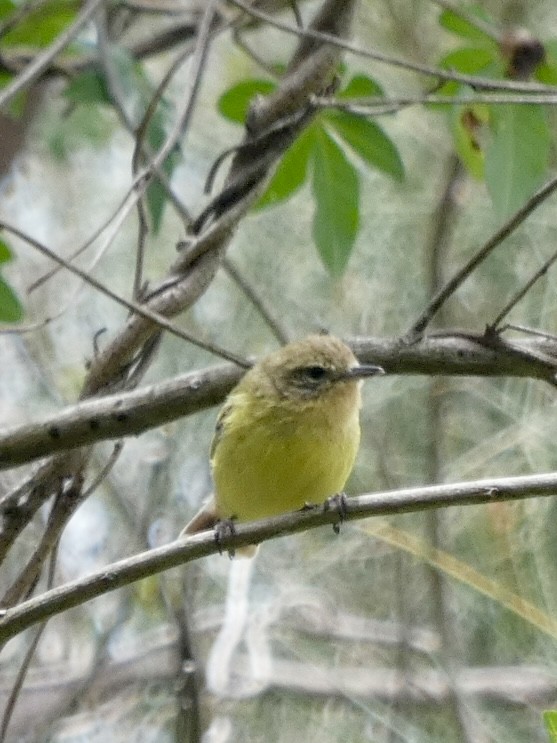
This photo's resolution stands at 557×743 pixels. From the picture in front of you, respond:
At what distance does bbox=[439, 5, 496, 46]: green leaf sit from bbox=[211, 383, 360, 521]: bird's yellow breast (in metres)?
0.94

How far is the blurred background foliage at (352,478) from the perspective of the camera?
3525 millimetres

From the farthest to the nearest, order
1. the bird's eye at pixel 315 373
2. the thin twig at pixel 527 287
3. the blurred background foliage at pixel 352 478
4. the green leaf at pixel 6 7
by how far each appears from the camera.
A: the blurred background foliage at pixel 352 478 → the green leaf at pixel 6 7 → the bird's eye at pixel 315 373 → the thin twig at pixel 527 287

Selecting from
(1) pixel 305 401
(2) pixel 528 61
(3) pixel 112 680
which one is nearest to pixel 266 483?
(1) pixel 305 401

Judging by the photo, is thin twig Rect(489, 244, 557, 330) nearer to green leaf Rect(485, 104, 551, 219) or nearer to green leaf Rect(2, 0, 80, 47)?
green leaf Rect(485, 104, 551, 219)

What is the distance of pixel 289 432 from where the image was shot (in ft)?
8.74

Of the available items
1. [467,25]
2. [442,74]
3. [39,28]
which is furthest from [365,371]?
[39,28]

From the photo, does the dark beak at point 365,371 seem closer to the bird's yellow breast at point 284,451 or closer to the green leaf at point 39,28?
the bird's yellow breast at point 284,451

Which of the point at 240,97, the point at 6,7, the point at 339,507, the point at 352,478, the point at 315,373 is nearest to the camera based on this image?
the point at 339,507

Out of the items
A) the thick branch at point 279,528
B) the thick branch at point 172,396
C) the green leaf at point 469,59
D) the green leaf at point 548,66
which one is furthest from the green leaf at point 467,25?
the thick branch at point 279,528

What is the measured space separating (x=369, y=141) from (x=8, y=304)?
103cm

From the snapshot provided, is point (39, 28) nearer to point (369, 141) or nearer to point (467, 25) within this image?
point (369, 141)

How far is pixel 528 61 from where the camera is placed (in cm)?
275

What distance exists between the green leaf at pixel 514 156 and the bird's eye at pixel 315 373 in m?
0.58

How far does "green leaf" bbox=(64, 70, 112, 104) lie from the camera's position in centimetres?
339
